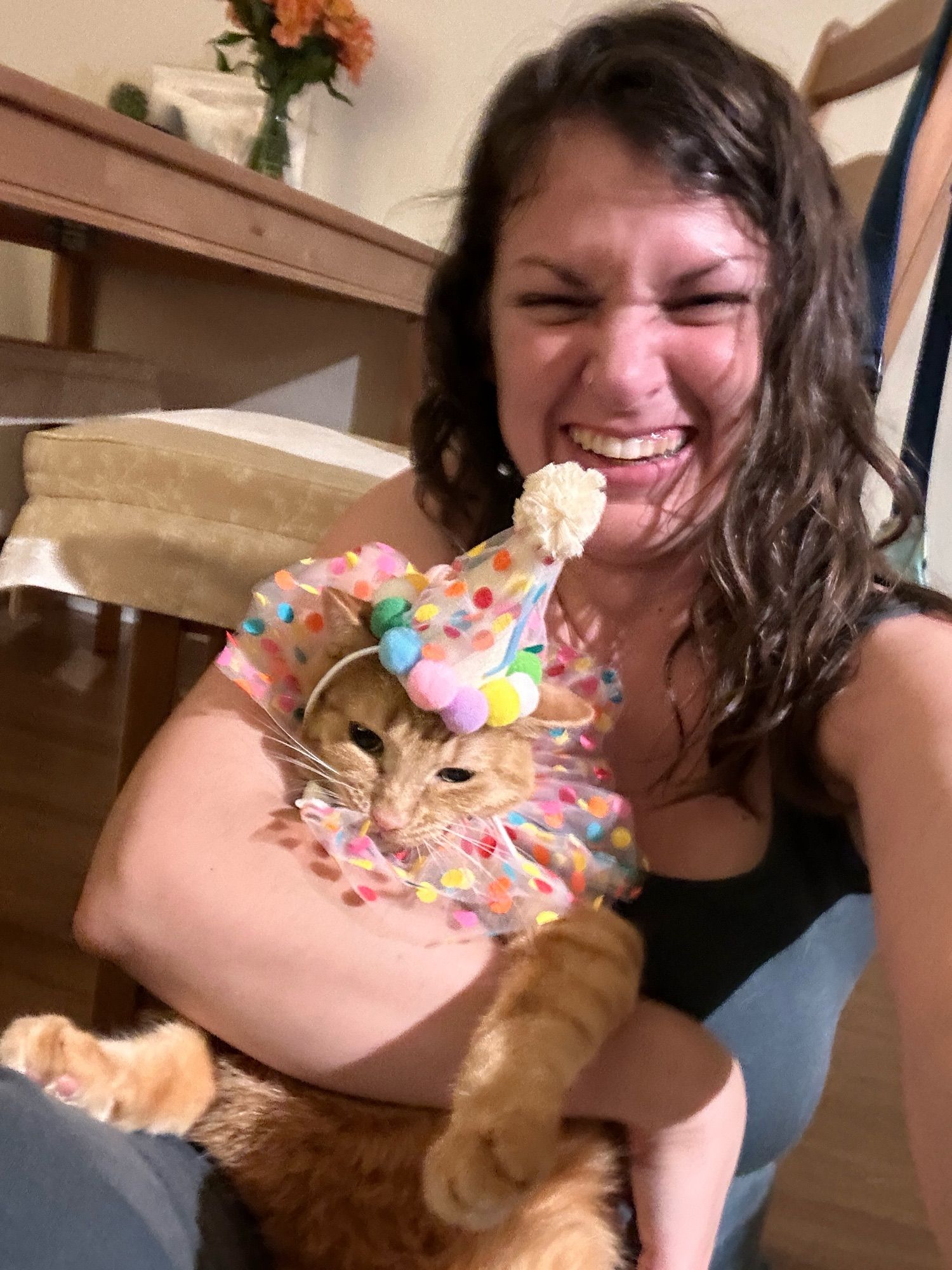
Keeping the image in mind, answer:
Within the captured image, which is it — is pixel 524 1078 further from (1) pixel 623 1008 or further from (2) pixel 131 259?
(2) pixel 131 259

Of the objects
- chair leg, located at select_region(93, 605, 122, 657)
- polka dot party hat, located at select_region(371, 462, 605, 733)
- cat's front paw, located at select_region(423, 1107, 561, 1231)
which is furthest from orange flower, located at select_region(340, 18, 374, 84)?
cat's front paw, located at select_region(423, 1107, 561, 1231)

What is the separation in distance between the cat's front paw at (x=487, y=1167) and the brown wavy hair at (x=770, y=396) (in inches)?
11.1

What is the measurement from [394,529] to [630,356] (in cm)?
31

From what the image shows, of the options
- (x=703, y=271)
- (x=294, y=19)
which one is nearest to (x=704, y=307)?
(x=703, y=271)

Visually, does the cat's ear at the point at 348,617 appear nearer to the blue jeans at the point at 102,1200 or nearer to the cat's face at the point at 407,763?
the cat's face at the point at 407,763

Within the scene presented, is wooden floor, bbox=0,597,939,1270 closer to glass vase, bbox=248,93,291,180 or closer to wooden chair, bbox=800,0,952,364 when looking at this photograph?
wooden chair, bbox=800,0,952,364

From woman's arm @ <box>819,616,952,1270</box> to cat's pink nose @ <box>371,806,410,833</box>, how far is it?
316mm

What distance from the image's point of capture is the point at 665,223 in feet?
2.17

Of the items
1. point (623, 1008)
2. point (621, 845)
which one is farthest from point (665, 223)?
point (623, 1008)

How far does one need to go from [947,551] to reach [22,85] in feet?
6.61

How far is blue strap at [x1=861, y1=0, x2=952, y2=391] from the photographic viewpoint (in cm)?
90

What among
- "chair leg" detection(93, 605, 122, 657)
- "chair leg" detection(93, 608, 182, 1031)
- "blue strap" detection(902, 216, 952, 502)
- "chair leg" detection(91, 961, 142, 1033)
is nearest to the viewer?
"blue strap" detection(902, 216, 952, 502)

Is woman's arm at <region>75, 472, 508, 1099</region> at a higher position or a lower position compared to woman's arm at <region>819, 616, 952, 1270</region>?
lower

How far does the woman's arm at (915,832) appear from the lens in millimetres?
367
